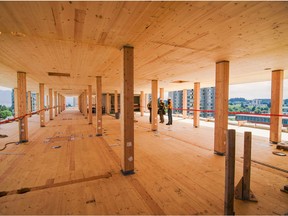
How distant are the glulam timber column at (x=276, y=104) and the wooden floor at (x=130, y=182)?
1.10 metres

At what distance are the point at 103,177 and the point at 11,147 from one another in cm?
457

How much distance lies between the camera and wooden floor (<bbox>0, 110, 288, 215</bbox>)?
7.84ft

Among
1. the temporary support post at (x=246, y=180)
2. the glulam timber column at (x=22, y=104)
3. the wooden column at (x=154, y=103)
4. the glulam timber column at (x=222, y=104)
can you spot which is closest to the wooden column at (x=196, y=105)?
the wooden column at (x=154, y=103)

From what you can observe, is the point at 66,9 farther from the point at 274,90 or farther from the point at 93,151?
the point at 274,90

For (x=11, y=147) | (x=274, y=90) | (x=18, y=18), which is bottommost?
(x=11, y=147)

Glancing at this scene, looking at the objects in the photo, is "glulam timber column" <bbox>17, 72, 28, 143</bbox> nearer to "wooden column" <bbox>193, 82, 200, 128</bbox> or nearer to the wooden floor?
the wooden floor

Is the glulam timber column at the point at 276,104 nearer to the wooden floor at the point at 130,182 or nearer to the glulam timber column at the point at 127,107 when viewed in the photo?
the wooden floor at the point at 130,182

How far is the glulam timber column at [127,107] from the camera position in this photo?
3424mm

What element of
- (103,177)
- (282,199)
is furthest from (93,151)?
(282,199)

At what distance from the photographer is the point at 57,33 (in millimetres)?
2734

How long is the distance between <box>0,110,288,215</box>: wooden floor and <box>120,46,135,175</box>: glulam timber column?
0.42 meters

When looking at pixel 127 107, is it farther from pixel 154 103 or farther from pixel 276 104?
pixel 276 104

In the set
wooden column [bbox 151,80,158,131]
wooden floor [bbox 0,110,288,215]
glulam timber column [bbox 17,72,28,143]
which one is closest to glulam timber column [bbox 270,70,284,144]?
wooden floor [bbox 0,110,288,215]

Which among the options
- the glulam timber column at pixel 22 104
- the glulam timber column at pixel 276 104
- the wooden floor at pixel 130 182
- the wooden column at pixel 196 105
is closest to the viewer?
the wooden floor at pixel 130 182
